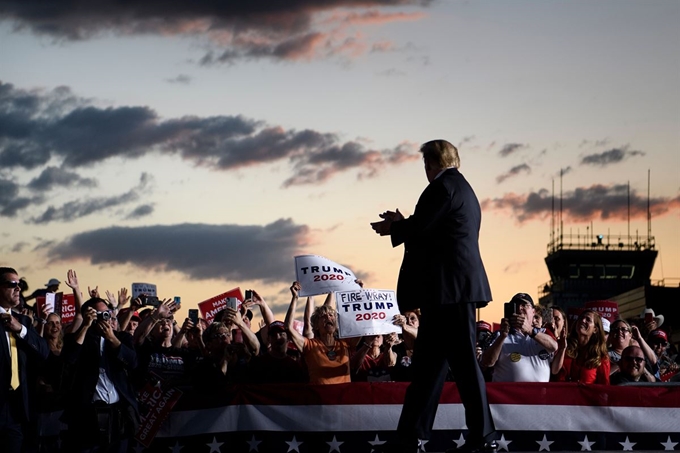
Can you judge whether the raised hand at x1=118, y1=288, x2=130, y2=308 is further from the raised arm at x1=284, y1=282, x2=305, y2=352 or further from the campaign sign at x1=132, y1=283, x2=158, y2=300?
the raised arm at x1=284, y1=282, x2=305, y2=352

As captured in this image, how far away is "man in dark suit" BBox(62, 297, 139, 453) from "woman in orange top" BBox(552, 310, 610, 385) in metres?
4.16

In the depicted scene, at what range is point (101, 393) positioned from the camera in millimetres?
11328

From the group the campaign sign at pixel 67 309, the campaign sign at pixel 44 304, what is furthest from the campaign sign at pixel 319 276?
the campaign sign at pixel 67 309

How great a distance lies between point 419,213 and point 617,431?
4.23m

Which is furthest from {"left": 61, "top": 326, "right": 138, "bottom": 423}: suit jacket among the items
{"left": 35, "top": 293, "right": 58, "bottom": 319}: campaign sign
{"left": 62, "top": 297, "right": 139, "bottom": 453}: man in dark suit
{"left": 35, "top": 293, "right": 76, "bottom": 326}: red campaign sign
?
{"left": 35, "top": 293, "right": 76, "bottom": 326}: red campaign sign

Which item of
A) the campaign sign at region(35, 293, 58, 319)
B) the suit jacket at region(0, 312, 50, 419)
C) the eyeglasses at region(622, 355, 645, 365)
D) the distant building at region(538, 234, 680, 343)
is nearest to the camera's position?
the suit jacket at region(0, 312, 50, 419)

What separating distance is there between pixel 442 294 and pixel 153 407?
4.56 meters

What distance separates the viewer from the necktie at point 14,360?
10414 mm

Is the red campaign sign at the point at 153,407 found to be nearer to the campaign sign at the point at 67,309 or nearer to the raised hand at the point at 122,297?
the raised hand at the point at 122,297

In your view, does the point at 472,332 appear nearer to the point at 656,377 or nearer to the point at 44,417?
the point at 656,377

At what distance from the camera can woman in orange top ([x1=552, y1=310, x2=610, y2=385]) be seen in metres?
11.7

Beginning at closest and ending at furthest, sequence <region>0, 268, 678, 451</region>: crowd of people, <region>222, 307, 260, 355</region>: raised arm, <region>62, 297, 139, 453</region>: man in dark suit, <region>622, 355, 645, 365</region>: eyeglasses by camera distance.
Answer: <region>0, 268, 678, 451</region>: crowd of people
<region>62, 297, 139, 453</region>: man in dark suit
<region>622, 355, 645, 365</region>: eyeglasses
<region>222, 307, 260, 355</region>: raised arm

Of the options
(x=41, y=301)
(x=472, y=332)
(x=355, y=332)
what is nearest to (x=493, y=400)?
(x=355, y=332)

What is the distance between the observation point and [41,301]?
18.2 meters
